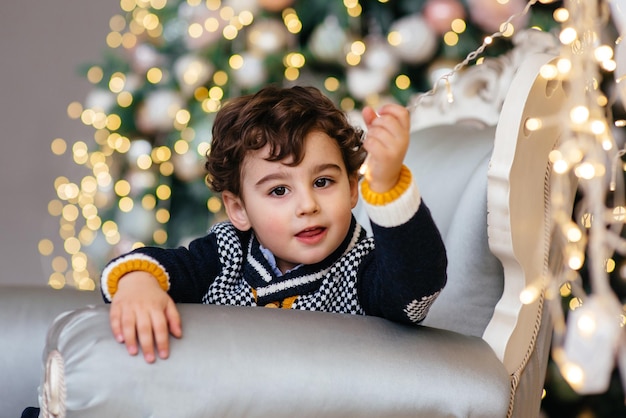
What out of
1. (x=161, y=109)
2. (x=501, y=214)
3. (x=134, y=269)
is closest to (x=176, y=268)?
(x=134, y=269)

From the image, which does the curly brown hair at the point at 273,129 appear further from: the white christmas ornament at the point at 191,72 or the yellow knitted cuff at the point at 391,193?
the white christmas ornament at the point at 191,72

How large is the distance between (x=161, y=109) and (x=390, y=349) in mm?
1446

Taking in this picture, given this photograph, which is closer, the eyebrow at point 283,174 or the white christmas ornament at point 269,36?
the eyebrow at point 283,174

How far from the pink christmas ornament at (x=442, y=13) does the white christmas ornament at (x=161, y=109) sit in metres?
0.69

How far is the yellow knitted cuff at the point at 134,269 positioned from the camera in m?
1.00

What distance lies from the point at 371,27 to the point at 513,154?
1222 millimetres

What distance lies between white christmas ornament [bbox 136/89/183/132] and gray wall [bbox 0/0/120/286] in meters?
1.01

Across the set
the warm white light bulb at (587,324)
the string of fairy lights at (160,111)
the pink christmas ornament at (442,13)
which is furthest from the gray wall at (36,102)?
the warm white light bulb at (587,324)

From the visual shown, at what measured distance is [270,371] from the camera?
31.3 inches

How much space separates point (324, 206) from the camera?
1.07 meters

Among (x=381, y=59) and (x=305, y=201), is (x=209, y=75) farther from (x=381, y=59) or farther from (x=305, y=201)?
(x=305, y=201)

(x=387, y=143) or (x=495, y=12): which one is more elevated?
(x=495, y=12)

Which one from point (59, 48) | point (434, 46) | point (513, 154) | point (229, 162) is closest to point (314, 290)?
point (229, 162)

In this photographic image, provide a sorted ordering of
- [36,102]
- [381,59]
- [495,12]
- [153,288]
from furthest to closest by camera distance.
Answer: [36,102], [381,59], [495,12], [153,288]
